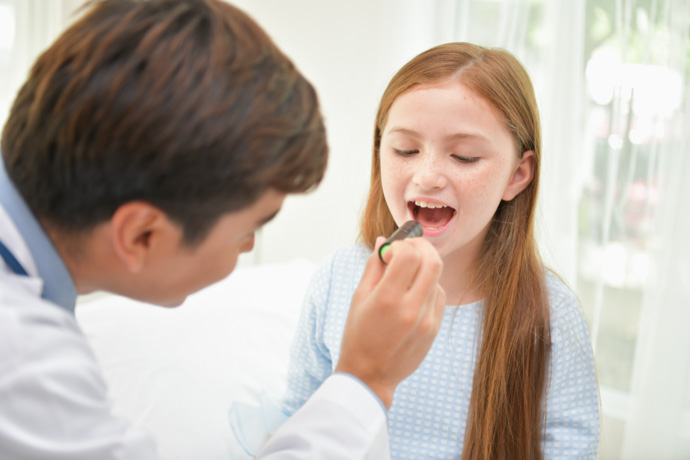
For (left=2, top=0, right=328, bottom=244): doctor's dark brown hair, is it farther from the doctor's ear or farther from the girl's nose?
the girl's nose

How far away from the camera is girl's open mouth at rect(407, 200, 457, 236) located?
90 cm

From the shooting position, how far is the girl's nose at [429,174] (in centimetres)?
86

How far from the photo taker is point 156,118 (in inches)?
20.2

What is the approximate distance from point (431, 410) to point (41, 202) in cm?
66

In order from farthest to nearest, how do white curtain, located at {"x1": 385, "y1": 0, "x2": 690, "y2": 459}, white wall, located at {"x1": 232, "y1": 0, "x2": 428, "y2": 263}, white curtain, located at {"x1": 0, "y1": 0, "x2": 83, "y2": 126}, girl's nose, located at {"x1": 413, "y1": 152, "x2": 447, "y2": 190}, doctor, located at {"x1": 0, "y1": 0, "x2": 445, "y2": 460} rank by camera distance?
white wall, located at {"x1": 232, "y1": 0, "x2": 428, "y2": 263}
white curtain, located at {"x1": 0, "y1": 0, "x2": 83, "y2": 126}
white curtain, located at {"x1": 385, "y1": 0, "x2": 690, "y2": 459}
girl's nose, located at {"x1": 413, "y1": 152, "x2": 447, "y2": 190}
doctor, located at {"x1": 0, "y1": 0, "x2": 445, "y2": 460}

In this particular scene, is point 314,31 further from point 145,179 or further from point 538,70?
point 145,179

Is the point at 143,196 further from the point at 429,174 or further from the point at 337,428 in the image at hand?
the point at 429,174

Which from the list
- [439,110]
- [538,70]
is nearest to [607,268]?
[538,70]

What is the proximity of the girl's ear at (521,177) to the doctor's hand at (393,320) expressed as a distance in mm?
336

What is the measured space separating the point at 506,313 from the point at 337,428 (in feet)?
1.39

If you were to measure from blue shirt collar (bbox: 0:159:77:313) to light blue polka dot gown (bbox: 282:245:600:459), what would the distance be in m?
0.51

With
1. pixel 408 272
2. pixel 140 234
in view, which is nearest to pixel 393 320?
pixel 408 272

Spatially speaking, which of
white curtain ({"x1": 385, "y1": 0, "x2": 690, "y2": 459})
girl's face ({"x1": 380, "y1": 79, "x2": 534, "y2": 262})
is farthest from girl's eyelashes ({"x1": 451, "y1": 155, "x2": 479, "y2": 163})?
white curtain ({"x1": 385, "y1": 0, "x2": 690, "y2": 459})

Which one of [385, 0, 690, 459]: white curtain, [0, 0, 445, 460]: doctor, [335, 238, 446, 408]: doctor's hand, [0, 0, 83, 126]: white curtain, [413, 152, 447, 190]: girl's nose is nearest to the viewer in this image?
[0, 0, 445, 460]: doctor
